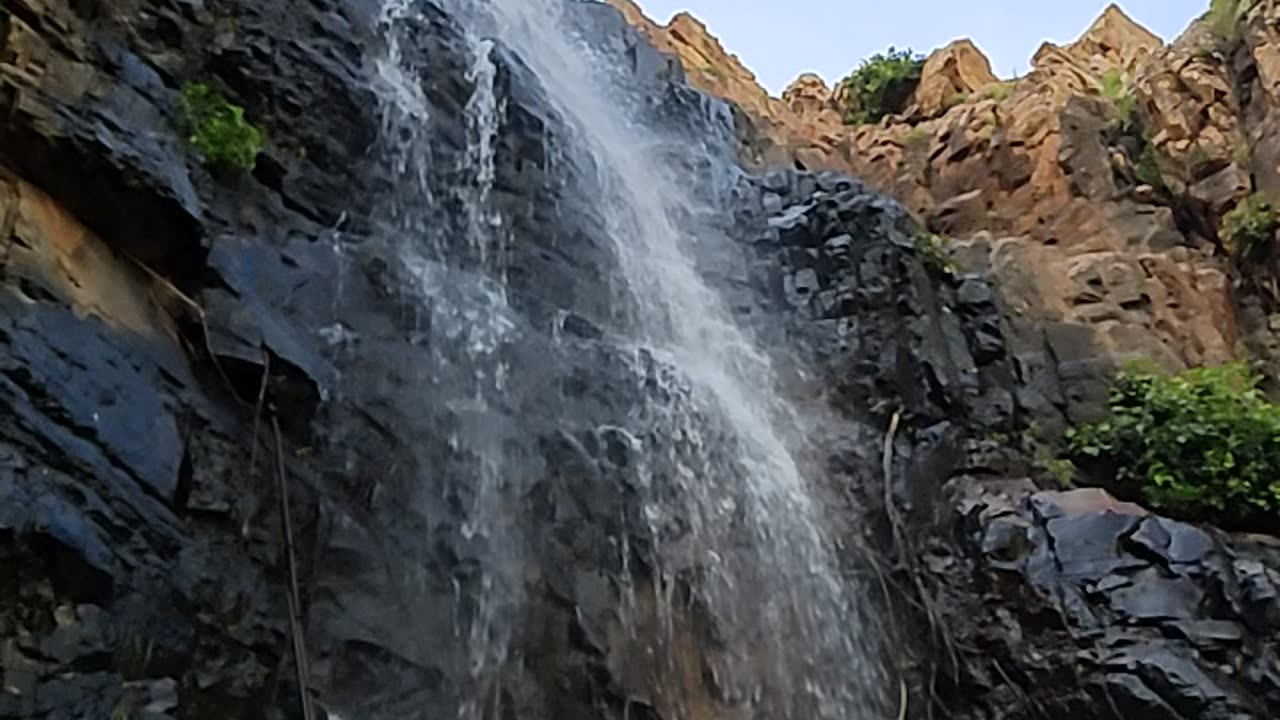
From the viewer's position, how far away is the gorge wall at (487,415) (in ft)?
15.6

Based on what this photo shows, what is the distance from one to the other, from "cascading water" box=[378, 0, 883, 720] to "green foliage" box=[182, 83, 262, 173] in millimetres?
1077

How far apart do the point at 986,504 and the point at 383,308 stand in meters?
4.18

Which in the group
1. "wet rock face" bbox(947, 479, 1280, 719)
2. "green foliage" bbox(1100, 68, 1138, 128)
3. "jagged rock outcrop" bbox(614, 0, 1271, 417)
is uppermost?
"green foliage" bbox(1100, 68, 1138, 128)

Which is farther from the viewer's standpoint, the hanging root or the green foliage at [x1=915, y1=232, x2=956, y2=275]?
the green foliage at [x1=915, y1=232, x2=956, y2=275]

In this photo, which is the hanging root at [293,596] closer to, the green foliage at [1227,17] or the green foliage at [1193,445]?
the green foliage at [1193,445]

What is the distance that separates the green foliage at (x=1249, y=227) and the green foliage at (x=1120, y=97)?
168cm

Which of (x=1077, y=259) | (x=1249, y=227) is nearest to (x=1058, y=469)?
(x=1077, y=259)

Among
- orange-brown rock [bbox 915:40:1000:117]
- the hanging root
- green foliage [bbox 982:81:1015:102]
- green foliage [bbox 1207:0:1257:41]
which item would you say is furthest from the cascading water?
green foliage [bbox 1207:0:1257:41]

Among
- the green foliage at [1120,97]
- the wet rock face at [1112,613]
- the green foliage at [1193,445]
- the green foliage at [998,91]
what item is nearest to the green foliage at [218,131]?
the wet rock face at [1112,613]

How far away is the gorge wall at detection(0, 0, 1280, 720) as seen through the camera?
4754 millimetres

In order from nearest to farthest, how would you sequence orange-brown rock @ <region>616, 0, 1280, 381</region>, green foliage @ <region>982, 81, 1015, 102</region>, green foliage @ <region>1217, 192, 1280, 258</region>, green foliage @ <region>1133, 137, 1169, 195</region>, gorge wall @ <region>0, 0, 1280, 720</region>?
gorge wall @ <region>0, 0, 1280, 720</region> < orange-brown rock @ <region>616, 0, 1280, 381</region> < green foliage @ <region>1217, 192, 1280, 258</region> < green foliage @ <region>1133, 137, 1169, 195</region> < green foliage @ <region>982, 81, 1015, 102</region>

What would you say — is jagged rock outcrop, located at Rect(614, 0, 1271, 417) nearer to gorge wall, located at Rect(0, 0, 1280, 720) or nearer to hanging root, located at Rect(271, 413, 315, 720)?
gorge wall, located at Rect(0, 0, 1280, 720)

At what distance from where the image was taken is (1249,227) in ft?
33.5

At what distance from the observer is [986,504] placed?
7750 millimetres
